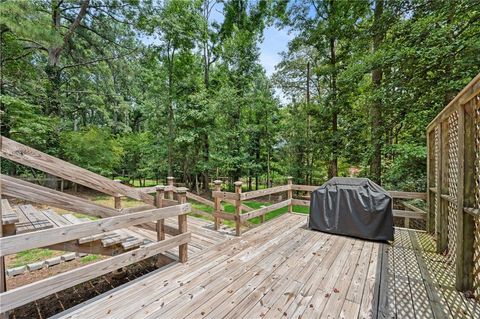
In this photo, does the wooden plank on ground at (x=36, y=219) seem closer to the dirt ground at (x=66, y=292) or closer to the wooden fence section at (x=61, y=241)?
the dirt ground at (x=66, y=292)

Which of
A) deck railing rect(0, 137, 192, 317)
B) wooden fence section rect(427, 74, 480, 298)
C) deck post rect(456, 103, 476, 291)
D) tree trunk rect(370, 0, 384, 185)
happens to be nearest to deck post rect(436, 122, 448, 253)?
wooden fence section rect(427, 74, 480, 298)

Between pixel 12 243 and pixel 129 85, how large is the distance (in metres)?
14.1

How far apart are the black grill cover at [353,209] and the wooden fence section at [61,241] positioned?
3.00 m

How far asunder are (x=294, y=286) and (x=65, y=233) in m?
2.33

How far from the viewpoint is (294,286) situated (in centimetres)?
241

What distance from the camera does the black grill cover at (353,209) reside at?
3723mm

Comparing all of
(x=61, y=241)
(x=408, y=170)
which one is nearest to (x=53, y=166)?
(x=61, y=241)

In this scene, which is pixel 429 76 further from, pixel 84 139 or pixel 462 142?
pixel 84 139

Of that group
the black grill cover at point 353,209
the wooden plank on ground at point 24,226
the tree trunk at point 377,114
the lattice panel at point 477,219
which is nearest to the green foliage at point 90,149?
the wooden plank on ground at point 24,226

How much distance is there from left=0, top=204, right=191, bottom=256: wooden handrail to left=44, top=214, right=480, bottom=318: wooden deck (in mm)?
701

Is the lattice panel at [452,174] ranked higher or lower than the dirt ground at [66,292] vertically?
higher

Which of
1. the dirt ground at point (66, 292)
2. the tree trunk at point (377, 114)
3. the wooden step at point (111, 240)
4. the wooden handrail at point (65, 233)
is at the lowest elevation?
the dirt ground at point (66, 292)

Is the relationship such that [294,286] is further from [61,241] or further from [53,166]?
[53,166]

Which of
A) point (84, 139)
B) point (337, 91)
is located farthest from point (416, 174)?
point (84, 139)
